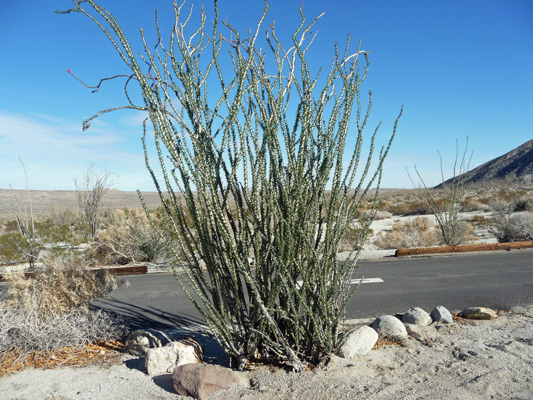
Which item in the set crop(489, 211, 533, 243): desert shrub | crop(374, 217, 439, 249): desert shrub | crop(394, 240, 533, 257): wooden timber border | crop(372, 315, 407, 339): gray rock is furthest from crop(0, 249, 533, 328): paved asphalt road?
crop(374, 217, 439, 249): desert shrub

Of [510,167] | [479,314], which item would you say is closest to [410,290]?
[479,314]

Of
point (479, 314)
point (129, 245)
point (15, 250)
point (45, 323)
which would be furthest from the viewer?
point (129, 245)

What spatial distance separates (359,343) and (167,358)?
5.73ft

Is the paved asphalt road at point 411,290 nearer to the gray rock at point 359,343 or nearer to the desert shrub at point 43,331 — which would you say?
the desert shrub at point 43,331

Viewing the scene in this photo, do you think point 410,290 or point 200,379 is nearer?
point 200,379

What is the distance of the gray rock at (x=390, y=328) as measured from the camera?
4453 mm

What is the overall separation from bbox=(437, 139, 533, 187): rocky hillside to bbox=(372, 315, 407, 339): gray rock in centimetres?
8287

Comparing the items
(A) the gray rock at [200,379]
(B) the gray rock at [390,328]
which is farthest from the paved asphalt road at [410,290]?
(A) the gray rock at [200,379]

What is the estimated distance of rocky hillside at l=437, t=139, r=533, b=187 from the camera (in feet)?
270

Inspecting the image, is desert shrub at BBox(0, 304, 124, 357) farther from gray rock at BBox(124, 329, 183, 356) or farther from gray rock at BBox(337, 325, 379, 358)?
gray rock at BBox(337, 325, 379, 358)

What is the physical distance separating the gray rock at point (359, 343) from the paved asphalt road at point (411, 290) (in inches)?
65.4

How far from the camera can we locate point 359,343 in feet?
13.1

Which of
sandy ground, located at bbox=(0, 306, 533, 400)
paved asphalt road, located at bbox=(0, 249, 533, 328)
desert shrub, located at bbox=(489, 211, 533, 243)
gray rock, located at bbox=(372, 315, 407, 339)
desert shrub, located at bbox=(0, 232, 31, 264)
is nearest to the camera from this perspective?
sandy ground, located at bbox=(0, 306, 533, 400)

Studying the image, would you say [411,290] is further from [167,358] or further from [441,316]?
[167,358]
